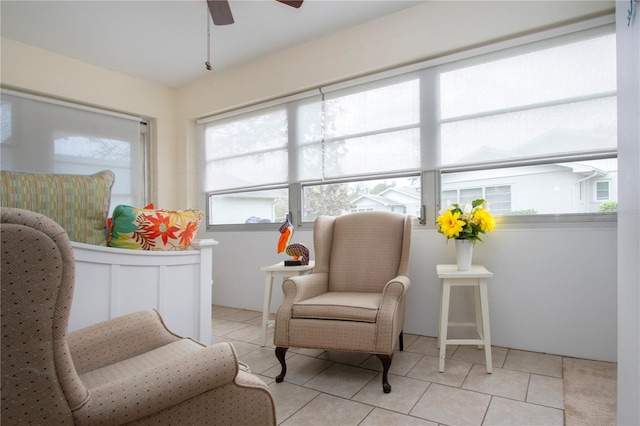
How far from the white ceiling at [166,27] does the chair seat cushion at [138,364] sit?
8.61 ft

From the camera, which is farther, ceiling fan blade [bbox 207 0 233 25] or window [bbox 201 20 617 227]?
window [bbox 201 20 617 227]

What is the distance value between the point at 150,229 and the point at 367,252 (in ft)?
4.79

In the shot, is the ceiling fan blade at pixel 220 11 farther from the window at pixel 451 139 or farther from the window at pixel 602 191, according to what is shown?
the window at pixel 602 191

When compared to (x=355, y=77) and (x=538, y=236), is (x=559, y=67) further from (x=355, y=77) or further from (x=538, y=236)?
(x=355, y=77)

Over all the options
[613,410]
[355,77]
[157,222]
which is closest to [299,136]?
[355,77]

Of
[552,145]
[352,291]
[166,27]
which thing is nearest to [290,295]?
[352,291]

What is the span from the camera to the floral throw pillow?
69.1 inches

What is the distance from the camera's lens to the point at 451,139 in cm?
281

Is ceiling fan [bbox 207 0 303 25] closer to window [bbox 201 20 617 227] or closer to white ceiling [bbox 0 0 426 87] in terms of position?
white ceiling [bbox 0 0 426 87]

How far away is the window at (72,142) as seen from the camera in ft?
11.0

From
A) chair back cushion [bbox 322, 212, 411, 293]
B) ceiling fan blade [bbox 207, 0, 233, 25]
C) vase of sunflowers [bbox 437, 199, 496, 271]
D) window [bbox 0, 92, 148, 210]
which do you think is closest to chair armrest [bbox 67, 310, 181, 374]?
chair back cushion [bbox 322, 212, 411, 293]

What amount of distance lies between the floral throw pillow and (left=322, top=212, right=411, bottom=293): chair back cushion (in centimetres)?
103

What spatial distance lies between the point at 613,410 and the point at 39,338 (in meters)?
2.25

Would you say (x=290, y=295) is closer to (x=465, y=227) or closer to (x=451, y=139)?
(x=465, y=227)
